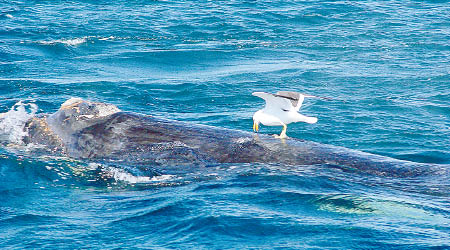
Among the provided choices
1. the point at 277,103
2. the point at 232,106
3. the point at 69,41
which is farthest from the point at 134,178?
the point at 69,41

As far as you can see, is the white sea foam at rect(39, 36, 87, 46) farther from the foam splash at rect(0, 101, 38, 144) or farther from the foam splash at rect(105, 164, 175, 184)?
the foam splash at rect(105, 164, 175, 184)

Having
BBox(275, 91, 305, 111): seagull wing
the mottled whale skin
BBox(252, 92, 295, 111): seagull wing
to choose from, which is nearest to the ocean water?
the mottled whale skin

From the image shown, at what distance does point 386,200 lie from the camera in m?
7.66

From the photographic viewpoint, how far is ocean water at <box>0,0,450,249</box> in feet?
23.9

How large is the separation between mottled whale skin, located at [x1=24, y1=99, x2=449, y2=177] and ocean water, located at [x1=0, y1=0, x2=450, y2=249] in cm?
18

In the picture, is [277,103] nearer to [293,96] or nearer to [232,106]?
[293,96]

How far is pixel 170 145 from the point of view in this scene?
909 centimetres

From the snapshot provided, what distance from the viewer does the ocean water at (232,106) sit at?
7.28 m

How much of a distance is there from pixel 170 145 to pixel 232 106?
5.35 m

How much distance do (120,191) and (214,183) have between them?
115cm

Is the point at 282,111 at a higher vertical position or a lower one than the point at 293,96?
lower

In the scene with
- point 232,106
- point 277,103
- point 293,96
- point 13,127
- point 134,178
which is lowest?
point 232,106

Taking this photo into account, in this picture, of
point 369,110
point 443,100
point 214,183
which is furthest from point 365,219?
point 443,100

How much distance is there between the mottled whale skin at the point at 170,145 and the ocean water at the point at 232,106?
0.58 ft
